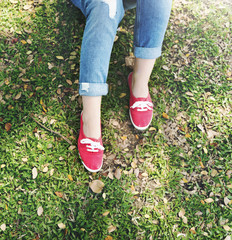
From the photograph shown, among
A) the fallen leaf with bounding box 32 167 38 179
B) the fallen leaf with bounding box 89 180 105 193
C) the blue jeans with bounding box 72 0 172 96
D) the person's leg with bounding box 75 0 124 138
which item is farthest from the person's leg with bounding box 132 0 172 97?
the fallen leaf with bounding box 32 167 38 179

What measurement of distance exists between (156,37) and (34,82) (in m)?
1.61

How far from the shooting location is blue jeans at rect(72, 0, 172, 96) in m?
1.78

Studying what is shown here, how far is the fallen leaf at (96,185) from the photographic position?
2.38 metres

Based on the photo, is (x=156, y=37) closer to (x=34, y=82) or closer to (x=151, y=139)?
(x=151, y=139)

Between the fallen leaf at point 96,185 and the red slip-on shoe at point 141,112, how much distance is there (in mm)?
785

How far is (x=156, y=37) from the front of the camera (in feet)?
6.61

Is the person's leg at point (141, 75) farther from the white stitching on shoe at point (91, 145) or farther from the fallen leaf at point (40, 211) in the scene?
the fallen leaf at point (40, 211)

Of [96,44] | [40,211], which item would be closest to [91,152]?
[40,211]

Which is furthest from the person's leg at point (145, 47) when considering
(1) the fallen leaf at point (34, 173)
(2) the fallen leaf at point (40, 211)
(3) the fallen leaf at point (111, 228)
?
(2) the fallen leaf at point (40, 211)

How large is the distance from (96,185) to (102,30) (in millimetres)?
1590

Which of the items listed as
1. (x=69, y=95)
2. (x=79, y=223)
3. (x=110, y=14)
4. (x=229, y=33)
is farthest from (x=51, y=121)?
(x=229, y=33)

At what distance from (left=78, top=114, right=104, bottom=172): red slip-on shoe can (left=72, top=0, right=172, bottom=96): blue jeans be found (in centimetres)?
63

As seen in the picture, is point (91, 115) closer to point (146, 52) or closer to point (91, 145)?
point (91, 145)

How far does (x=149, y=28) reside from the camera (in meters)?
1.96
